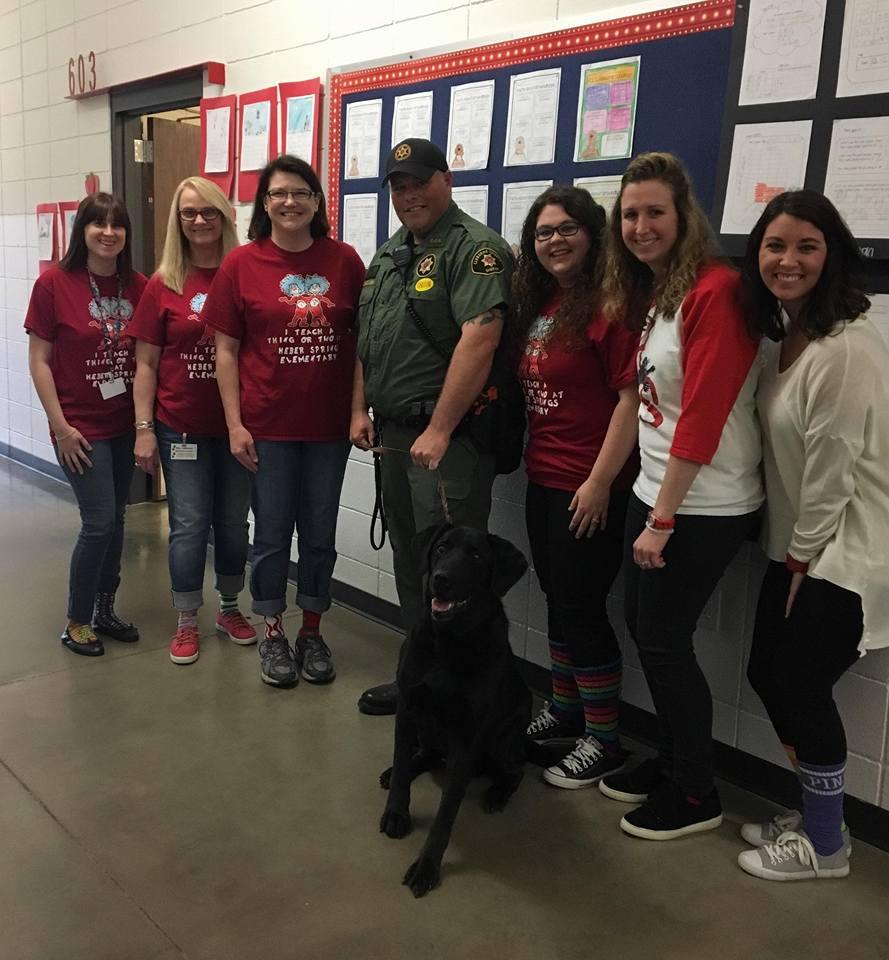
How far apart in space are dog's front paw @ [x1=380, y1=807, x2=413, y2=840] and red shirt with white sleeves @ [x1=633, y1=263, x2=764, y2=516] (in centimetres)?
91

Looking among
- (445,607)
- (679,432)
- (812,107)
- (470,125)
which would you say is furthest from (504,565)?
(470,125)

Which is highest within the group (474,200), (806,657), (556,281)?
(474,200)

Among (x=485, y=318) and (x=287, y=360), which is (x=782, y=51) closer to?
(x=485, y=318)

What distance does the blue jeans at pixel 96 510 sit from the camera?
285 cm

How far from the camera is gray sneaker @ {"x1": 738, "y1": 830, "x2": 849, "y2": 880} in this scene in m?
1.91

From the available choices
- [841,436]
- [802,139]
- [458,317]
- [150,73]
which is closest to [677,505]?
[841,436]

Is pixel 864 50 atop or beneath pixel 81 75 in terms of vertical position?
beneath

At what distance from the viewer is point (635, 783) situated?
2.21m

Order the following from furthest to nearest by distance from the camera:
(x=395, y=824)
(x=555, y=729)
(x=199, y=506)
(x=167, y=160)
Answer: (x=167, y=160) < (x=199, y=506) < (x=555, y=729) < (x=395, y=824)

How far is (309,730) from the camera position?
8.16ft

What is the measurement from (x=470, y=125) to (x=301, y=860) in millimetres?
2117

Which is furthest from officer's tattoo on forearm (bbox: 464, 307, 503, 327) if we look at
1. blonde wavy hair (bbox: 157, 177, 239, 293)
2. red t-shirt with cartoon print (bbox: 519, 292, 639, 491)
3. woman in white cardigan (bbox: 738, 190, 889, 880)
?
blonde wavy hair (bbox: 157, 177, 239, 293)

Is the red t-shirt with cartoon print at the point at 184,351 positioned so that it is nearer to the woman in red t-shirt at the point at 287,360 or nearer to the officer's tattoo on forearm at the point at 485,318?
the woman in red t-shirt at the point at 287,360

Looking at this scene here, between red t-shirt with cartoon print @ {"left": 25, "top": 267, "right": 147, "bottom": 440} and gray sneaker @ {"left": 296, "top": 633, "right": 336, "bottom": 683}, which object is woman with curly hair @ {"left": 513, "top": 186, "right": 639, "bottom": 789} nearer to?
gray sneaker @ {"left": 296, "top": 633, "right": 336, "bottom": 683}
